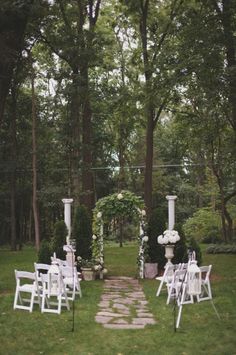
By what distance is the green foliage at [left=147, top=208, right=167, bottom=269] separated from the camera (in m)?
14.6

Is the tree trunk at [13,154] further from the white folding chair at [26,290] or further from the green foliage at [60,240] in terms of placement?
the white folding chair at [26,290]

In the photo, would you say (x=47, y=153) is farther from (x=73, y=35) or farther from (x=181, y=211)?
(x=181, y=211)

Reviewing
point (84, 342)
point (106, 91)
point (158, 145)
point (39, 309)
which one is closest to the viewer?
point (84, 342)

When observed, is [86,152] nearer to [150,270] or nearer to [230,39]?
[150,270]

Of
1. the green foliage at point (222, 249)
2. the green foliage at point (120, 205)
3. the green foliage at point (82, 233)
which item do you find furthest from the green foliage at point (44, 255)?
the green foliage at point (222, 249)

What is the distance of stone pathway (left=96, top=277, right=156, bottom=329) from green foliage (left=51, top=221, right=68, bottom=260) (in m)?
2.18

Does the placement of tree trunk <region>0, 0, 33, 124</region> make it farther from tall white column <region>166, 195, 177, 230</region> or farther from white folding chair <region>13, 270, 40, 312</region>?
tall white column <region>166, 195, 177, 230</region>

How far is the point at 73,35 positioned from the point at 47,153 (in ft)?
24.0

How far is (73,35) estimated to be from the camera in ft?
64.2

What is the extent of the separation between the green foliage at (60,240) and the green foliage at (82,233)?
0.47m

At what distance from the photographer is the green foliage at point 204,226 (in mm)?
25208

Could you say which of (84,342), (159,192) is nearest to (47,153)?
(159,192)

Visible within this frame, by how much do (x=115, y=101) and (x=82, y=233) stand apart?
830 cm

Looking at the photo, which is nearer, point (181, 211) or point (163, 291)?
point (163, 291)
